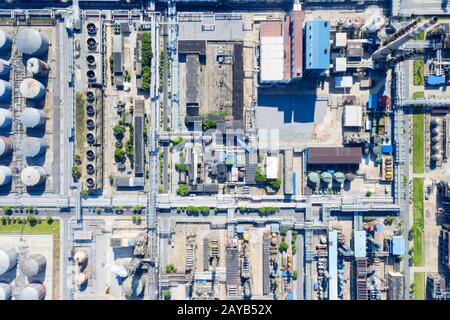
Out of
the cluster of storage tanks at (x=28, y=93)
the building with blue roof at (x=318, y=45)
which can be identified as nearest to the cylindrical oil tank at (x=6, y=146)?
the cluster of storage tanks at (x=28, y=93)

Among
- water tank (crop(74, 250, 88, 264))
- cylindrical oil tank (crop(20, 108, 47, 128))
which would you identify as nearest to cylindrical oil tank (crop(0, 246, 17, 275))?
water tank (crop(74, 250, 88, 264))

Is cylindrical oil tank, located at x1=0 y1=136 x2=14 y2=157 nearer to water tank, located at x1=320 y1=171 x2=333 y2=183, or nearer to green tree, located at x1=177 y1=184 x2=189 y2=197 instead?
green tree, located at x1=177 y1=184 x2=189 y2=197

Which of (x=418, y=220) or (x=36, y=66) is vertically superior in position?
(x=36, y=66)

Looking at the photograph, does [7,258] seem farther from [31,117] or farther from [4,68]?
[4,68]

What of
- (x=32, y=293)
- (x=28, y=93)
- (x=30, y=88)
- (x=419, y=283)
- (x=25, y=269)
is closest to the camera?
(x=30, y=88)

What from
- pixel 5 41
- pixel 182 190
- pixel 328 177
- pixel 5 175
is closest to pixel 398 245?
pixel 328 177
